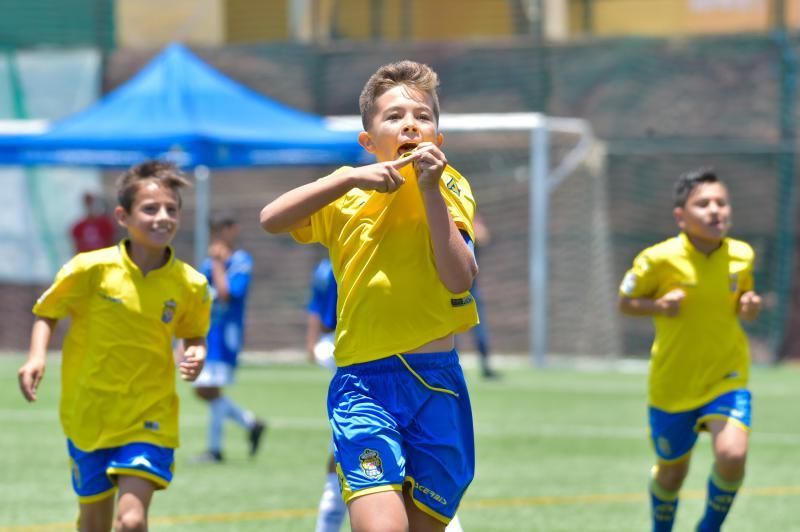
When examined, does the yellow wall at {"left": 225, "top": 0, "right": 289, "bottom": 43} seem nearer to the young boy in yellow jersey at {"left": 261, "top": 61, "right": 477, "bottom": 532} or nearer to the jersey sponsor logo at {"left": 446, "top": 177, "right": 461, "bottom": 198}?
the jersey sponsor logo at {"left": 446, "top": 177, "right": 461, "bottom": 198}

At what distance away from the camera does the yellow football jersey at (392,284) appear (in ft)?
15.8

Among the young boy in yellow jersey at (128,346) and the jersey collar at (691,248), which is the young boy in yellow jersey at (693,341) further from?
the young boy in yellow jersey at (128,346)

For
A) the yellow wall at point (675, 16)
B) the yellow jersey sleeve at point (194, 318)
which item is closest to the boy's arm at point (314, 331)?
the yellow jersey sleeve at point (194, 318)

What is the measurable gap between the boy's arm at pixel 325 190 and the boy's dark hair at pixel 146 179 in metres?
1.69

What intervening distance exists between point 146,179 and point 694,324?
278 centimetres

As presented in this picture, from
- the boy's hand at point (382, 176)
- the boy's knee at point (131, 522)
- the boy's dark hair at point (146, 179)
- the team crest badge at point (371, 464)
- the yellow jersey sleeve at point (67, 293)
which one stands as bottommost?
the boy's knee at point (131, 522)

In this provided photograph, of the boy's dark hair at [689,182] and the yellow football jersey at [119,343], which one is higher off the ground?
the boy's dark hair at [689,182]

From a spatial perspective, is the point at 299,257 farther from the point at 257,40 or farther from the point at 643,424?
the point at 643,424

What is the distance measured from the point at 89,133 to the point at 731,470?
1086cm

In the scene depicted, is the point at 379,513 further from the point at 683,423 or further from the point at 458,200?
the point at 683,423

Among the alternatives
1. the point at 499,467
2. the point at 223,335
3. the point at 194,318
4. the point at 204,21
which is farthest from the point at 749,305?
the point at 204,21

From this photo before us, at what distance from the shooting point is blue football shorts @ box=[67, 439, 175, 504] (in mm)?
6074

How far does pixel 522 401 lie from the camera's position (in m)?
14.6

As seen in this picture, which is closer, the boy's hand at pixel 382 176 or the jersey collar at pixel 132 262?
the boy's hand at pixel 382 176
